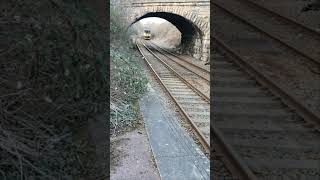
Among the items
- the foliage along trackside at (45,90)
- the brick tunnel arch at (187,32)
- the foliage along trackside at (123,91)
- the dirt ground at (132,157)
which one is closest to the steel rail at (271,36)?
the foliage along trackside at (123,91)

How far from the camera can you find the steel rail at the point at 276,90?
20.4 ft

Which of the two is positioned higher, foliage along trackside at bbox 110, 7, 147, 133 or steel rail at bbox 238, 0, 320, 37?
steel rail at bbox 238, 0, 320, 37

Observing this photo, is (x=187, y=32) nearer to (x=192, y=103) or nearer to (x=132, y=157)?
(x=192, y=103)

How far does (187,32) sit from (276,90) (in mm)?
19454

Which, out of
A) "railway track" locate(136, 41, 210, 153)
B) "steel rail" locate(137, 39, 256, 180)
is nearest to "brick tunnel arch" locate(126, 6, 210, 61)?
"railway track" locate(136, 41, 210, 153)

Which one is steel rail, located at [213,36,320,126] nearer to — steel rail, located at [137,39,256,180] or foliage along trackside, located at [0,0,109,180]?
steel rail, located at [137,39,256,180]

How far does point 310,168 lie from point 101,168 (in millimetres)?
2456

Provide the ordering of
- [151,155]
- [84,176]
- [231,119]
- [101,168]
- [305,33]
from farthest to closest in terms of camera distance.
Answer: [305,33] → [231,119] → [151,155] → [101,168] → [84,176]

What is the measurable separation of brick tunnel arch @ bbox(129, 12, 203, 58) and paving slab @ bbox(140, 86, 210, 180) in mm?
14485

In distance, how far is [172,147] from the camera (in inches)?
235

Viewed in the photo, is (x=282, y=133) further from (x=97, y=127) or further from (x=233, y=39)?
(x=233, y=39)

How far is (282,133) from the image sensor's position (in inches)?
232

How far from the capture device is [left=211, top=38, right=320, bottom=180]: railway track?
4807 millimetres

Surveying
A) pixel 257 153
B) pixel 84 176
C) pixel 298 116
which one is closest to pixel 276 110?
pixel 298 116
